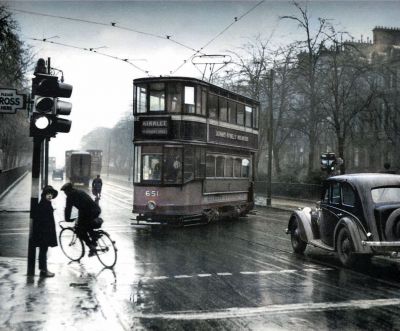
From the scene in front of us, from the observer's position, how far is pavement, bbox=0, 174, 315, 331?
6.42 metres

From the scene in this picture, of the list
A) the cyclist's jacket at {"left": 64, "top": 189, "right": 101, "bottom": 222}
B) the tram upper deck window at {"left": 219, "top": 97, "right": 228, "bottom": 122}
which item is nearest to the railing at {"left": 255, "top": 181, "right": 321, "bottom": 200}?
the tram upper deck window at {"left": 219, "top": 97, "right": 228, "bottom": 122}

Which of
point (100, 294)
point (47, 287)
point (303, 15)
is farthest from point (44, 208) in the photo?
point (303, 15)

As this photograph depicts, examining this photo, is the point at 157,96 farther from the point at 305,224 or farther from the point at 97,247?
the point at 97,247

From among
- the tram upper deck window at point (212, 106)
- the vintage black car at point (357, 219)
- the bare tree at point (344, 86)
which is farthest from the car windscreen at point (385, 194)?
the bare tree at point (344, 86)

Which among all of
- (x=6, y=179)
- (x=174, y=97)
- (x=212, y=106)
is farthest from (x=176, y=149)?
(x=6, y=179)

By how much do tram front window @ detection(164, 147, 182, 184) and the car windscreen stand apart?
27.5ft

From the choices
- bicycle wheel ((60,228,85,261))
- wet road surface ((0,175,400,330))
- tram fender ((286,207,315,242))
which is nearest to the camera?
wet road surface ((0,175,400,330))

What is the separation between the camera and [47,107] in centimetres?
943

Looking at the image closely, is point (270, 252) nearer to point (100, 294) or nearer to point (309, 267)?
point (309, 267)

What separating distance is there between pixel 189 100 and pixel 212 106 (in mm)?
1570

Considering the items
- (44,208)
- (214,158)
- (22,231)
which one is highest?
(214,158)

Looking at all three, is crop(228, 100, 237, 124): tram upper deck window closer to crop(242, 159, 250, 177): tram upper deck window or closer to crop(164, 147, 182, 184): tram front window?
crop(242, 159, 250, 177): tram upper deck window

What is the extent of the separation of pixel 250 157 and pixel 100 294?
16291mm

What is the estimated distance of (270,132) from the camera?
30531 mm
